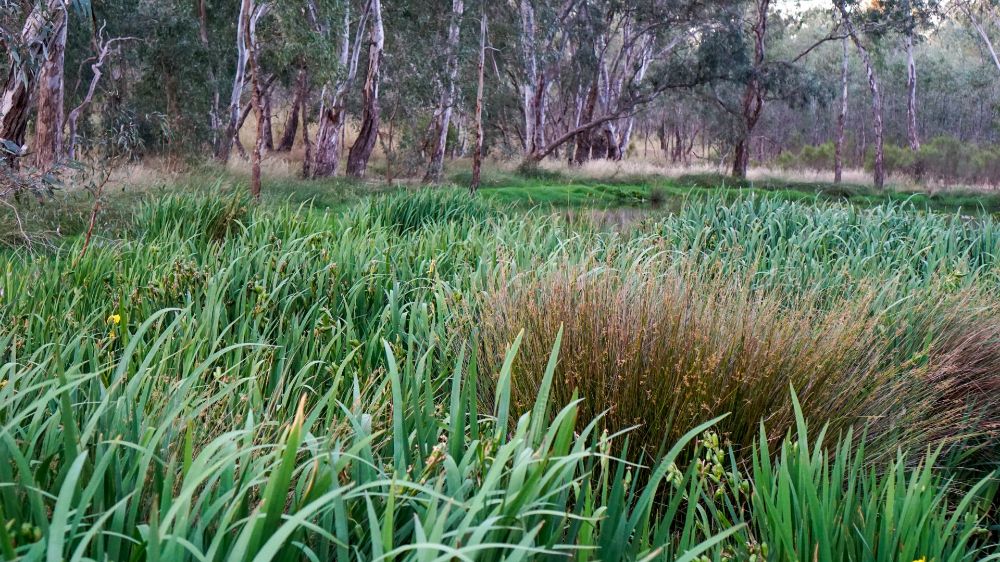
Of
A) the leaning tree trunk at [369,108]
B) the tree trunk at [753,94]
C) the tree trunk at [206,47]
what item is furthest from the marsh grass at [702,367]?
the tree trunk at [753,94]

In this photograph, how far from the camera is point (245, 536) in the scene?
130 centimetres

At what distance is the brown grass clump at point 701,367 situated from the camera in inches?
105

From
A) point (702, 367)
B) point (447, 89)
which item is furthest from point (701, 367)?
point (447, 89)

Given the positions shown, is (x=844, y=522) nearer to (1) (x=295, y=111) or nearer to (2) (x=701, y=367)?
(2) (x=701, y=367)

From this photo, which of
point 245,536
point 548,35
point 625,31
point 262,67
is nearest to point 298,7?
point 262,67

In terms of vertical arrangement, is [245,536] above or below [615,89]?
below

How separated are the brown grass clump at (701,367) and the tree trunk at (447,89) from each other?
54.2 ft

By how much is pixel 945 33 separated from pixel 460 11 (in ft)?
159

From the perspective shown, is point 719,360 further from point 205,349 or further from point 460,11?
point 460,11

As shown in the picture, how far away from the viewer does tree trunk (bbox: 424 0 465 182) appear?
20094mm

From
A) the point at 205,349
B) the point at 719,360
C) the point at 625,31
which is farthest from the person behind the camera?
the point at 625,31

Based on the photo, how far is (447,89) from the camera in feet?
69.7

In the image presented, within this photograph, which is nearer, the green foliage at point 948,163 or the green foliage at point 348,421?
the green foliage at point 348,421

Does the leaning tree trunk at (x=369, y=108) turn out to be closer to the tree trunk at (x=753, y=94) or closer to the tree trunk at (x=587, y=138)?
the tree trunk at (x=587, y=138)
